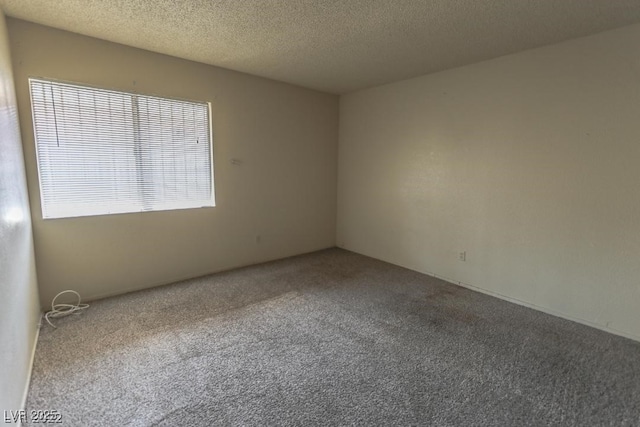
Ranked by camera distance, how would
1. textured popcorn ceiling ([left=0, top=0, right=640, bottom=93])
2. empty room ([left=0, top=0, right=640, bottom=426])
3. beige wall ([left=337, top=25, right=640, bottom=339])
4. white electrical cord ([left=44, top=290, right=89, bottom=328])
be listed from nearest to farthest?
1. empty room ([left=0, top=0, right=640, bottom=426])
2. textured popcorn ceiling ([left=0, top=0, right=640, bottom=93])
3. beige wall ([left=337, top=25, right=640, bottom=339])
4. white electrical cord ([left=44, top=290, right=89, bottom=328])

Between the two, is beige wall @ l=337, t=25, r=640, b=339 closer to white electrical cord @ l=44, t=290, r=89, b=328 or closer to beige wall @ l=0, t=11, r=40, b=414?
white electrical cord @ l=44, t=290, r=89, b=328

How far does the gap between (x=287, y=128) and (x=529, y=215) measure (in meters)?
3.15

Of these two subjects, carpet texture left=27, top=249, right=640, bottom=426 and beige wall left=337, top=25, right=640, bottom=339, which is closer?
carpet texture left=27, top=249, right=640, bottom=426

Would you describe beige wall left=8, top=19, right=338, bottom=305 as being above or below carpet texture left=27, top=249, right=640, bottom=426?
above

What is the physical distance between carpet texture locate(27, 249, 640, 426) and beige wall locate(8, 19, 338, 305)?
0.46 metres

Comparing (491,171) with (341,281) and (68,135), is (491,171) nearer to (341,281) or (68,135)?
(341,281)

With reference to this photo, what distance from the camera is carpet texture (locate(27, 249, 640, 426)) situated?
68.6 inches

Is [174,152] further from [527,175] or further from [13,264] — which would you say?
[527,175]

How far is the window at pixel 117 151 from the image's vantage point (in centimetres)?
281

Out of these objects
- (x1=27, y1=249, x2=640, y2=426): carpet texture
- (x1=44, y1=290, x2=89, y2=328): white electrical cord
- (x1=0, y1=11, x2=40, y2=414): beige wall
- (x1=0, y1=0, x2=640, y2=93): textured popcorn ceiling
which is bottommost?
(x1=27, y1=249, x2=640, y2=426): carpet texture

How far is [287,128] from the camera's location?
4457 mm

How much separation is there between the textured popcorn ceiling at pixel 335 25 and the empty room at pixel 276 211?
0.08 feet

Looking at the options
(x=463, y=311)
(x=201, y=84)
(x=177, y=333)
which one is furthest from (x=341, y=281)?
(x=201, y=84)

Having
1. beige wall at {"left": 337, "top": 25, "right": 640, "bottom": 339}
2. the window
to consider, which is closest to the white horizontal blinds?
the window
